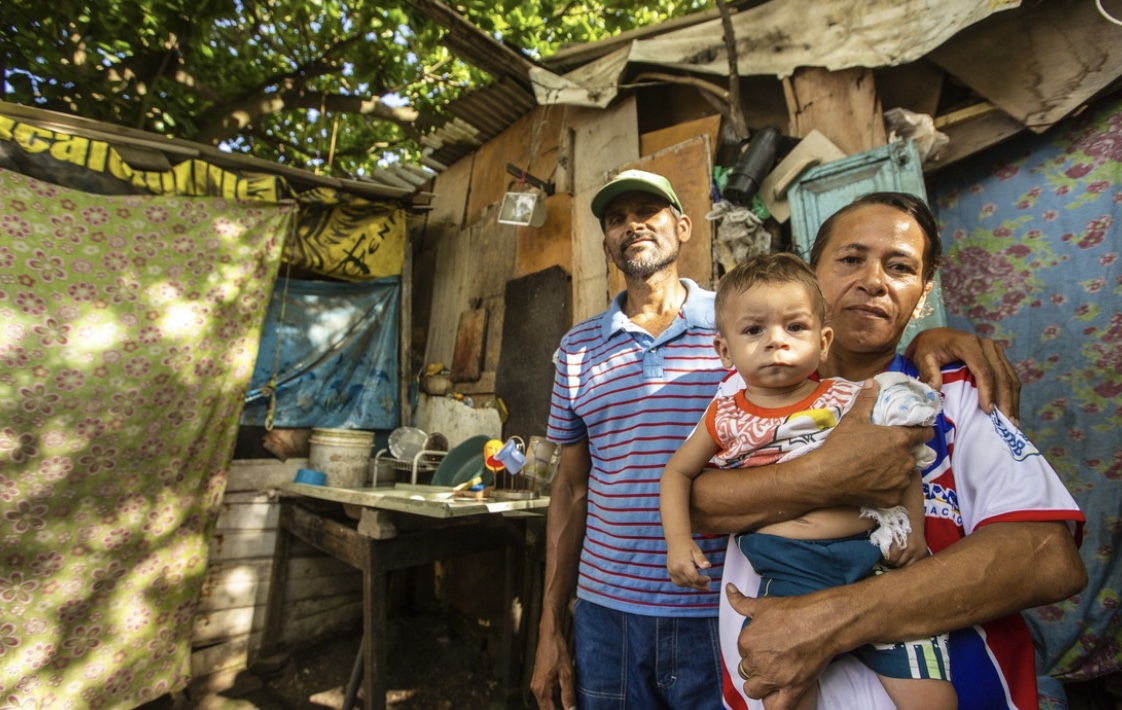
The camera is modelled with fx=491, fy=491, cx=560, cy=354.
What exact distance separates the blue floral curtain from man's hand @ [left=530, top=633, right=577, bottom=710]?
89.8 inches

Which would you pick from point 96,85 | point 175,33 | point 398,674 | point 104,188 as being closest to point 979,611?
point 398,674

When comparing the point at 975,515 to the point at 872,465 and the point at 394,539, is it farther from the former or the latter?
the point at 394,539

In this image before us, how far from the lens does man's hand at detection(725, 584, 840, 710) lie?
0.98m

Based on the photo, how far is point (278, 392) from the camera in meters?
4.66

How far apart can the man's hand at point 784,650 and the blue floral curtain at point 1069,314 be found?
224cm

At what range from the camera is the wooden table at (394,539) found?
2.92 metres

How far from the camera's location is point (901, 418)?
1.07 meters

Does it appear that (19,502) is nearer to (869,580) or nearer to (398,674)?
(398,674)

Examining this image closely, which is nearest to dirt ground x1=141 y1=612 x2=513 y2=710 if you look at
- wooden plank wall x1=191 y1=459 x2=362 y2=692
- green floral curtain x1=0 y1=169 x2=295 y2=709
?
wooden plank wall x1=191 y1=459 x2=362 y2=692

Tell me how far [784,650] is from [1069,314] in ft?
8.33

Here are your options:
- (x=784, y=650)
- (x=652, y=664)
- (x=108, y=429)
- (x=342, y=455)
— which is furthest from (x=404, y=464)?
(x=784, y=650)

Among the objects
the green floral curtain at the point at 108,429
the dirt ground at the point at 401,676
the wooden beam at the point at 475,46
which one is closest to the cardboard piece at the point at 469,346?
the green floral curtain at the point at 108,429

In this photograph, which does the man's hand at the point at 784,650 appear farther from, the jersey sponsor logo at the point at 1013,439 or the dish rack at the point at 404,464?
the dish rack at the point at 404,464

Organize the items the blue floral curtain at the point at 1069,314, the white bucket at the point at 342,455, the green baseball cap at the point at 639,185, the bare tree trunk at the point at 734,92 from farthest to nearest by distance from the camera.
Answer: the white bucket at the point at 342,455 → the bare tree trunk at the point at 734,92 → the blue floral curtain at the point at 1069,314 → the green baseball cap at the point at 639,185
